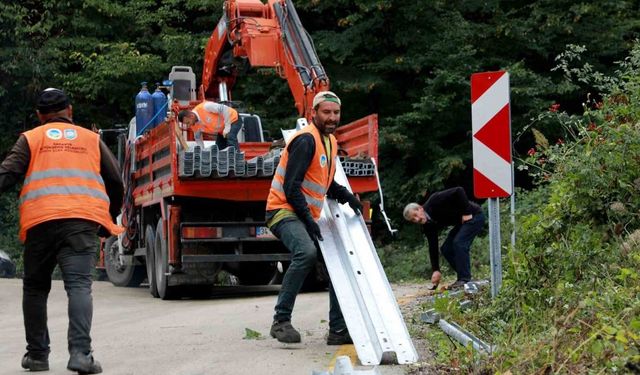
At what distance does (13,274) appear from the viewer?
24109 mm

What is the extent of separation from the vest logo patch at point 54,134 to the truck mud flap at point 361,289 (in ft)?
7.24

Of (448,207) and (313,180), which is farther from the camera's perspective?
(448,207)

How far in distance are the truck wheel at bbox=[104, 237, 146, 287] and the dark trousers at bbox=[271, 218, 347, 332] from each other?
10.1 meters

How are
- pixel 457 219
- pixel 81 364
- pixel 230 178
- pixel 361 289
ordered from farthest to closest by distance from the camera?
pixel 230 178, pixel 457 219, pixel 361 289, pixel 81 364

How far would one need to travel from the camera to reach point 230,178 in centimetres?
1439

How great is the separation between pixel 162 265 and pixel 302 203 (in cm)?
683

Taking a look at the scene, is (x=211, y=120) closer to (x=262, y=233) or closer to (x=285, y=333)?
(x=262, y=233)

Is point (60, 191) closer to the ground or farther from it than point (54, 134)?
closer to the ground

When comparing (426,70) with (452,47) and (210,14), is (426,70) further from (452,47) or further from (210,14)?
(210,14)

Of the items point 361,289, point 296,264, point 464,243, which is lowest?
point 464,243

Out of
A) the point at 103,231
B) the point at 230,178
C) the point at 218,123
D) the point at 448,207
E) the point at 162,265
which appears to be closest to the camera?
the point at 103,231

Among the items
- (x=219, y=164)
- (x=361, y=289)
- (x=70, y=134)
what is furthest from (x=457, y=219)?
(x=70, y=134)

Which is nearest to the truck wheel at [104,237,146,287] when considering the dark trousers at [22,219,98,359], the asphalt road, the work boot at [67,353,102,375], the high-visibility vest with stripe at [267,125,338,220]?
the asphalt road

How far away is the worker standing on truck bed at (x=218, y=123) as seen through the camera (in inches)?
608
